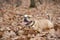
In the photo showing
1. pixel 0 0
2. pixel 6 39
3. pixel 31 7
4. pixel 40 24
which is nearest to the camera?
pixel 6 39

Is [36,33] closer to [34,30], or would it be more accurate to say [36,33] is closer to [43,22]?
[34,30]

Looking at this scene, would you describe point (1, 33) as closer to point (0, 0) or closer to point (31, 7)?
point (31, 7)

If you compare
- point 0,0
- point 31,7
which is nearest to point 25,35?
point 31,7

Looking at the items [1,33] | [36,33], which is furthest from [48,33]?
[1,33]

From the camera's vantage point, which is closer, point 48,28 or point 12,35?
point 12,35

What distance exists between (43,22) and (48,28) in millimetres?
287

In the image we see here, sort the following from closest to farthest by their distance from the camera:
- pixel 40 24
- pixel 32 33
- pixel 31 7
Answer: pixel 32 33
pixel 40 24
pixel 31 7

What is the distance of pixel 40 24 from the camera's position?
4973 millimetres

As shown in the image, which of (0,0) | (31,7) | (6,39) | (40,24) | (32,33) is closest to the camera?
(6,39)

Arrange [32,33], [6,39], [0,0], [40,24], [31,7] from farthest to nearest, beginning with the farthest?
[0,0] < [31,7] < [40,24] < [32,33] < [6,39]

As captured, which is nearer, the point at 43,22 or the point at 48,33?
the point at 48,33

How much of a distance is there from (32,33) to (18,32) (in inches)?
14.4

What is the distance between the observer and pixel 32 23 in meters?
5.07

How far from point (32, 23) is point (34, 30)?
1.09ft
